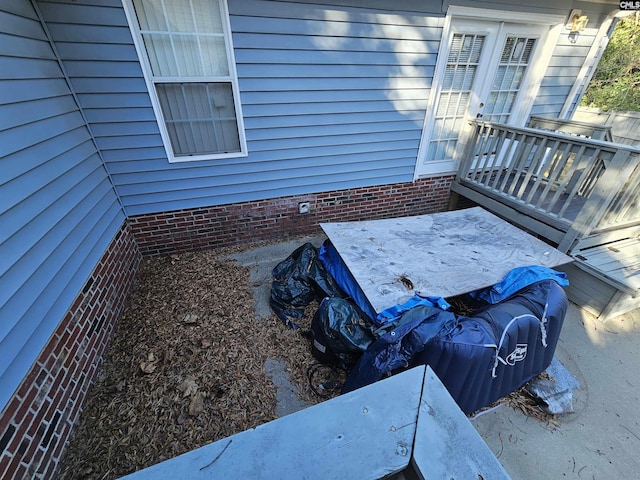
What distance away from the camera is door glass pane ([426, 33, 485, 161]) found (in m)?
3.45

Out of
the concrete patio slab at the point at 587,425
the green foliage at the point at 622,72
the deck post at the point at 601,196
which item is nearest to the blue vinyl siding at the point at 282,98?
the deck post at the point at 601,196

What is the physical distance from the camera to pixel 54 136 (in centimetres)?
207

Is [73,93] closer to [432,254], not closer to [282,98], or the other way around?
[282,98]

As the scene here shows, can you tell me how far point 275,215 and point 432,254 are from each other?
194cm

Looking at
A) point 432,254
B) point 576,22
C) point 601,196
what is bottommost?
point 432,254

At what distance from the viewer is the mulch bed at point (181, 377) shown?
5.65ft

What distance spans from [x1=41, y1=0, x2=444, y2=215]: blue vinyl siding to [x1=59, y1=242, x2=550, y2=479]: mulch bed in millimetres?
1164

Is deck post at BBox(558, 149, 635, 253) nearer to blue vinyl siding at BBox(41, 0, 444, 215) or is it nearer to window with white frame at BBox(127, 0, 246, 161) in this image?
blue vinyl siding at BBox(41, 0, 444, 215)

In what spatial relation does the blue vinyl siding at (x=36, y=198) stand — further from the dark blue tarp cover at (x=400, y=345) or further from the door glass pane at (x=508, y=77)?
the door glass pane at (x=508, y=77)

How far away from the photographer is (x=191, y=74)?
2672 mm

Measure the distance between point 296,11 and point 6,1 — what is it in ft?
6.78

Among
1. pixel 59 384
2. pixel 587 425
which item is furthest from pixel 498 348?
pixel 59 384

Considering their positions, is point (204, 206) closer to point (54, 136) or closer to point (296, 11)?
point (54, 136)

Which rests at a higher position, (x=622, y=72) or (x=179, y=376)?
(x=622, y=72)
